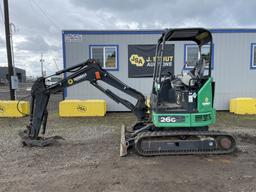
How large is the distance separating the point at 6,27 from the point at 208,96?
11783 millimetres

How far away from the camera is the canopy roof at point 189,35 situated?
17.9 ft

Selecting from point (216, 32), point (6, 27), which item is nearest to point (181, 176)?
point (216, 32)

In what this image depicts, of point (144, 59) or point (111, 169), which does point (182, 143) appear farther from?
point (144, 59)

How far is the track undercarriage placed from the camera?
535 cm

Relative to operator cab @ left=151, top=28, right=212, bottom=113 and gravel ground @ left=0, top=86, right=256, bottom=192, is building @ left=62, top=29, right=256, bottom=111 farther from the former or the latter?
operator cab @ left=151, top=28, right=212, bottom=113

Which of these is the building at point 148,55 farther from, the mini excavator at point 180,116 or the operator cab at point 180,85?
the mini excavator at point 180,116

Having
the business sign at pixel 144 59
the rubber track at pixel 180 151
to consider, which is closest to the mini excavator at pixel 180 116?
the rubber track at pixel 180 151

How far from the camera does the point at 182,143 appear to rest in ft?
17.5

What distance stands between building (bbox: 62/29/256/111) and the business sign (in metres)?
0.05

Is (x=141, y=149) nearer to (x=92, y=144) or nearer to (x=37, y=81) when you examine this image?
(x=92, y=144)

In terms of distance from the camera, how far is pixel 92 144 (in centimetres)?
652

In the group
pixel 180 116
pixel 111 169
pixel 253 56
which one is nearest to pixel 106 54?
pixel 180 116

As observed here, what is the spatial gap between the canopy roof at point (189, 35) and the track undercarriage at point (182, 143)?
2.22 m

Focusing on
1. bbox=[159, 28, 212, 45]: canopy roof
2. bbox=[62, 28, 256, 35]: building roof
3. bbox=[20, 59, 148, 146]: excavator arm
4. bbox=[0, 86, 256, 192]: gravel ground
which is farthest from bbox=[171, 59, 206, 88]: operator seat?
bbox=[62, 28, 256, 35]: building roof
